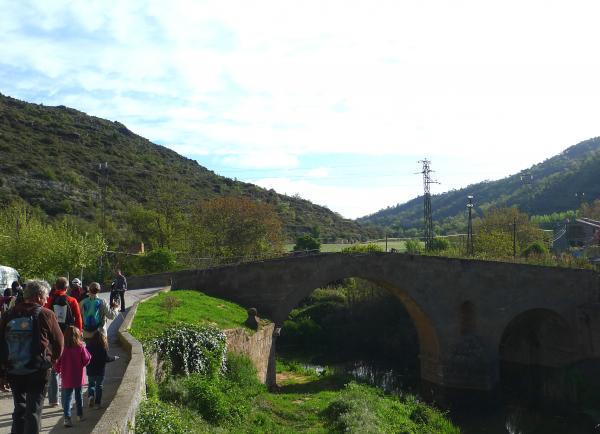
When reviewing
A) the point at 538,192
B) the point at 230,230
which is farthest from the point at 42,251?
the point at 538,192

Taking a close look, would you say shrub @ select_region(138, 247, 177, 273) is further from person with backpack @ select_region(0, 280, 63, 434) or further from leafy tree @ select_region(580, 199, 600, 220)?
leafy tree @ select_region(580, 199, 600, 220)

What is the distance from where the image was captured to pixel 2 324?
565 cm

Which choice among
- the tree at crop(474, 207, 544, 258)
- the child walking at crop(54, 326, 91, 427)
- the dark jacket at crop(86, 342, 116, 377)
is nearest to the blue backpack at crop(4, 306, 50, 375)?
the child walking at crop(54, 326, 91, 427)

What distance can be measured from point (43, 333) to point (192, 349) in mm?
8289

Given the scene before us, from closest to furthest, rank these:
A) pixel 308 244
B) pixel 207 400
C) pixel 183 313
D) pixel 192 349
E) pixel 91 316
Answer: pixel 91 316 < pixel 207 400 < pixel 192 349 < pixel 183 313 < pixel 308 244

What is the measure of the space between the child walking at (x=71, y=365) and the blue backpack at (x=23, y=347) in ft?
4.93

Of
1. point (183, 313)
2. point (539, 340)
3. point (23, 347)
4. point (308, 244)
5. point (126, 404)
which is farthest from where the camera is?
point (308, 244)

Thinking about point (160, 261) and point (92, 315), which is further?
point (160, 261)

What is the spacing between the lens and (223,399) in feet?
41.4

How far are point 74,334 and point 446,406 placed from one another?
788 inches

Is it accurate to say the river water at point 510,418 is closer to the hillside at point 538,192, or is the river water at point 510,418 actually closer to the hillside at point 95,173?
the hillside at point 95,173

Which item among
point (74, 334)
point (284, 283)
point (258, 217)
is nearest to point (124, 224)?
point (258, 217)

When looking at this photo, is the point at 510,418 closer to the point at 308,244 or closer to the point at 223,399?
the point at 223,399

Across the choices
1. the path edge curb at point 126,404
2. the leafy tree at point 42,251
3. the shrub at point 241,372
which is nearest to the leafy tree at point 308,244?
the leafy tree at point 42,251
